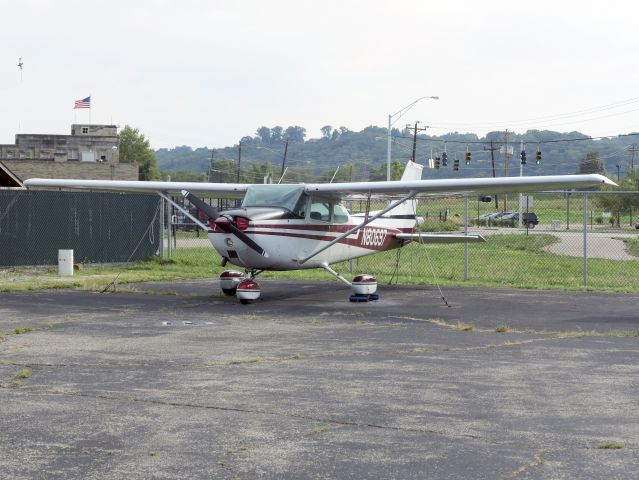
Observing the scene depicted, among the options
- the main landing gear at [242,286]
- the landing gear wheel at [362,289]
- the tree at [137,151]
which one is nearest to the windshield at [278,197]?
the main landing gear at [242,286]

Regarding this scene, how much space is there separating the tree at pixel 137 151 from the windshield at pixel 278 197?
104m

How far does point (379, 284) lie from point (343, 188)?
14.8ft

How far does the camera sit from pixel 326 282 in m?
22.8

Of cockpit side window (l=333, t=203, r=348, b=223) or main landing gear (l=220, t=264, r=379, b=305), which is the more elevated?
cockpit side window (l=333, t=203, r=348, b=223)

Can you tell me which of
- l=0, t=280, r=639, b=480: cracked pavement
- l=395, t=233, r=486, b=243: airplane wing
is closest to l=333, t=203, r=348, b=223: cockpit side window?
l=395, t=233, r=486, b=243: airplane wing

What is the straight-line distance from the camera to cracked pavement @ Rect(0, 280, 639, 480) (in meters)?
6.30

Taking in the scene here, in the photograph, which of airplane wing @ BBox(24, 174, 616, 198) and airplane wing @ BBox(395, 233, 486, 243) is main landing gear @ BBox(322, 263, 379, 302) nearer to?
airplane wing @ BBox(24, 174, 616, 198)

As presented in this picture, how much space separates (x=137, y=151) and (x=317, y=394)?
391 ft

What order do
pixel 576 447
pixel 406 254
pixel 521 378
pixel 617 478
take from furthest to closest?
1. pixel 406 254
2. pixel 521 378
3. pixel 576 447
4. pixel 617 478

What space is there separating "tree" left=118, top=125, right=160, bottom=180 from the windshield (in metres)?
104

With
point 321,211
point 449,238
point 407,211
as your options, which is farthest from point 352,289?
point 407,211

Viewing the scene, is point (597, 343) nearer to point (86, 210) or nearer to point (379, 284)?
point (379, 284)

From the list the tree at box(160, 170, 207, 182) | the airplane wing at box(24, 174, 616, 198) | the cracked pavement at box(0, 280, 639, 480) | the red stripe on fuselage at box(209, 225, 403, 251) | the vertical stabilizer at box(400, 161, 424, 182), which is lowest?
the cracked pavement at box(0, 280, 639, 480)

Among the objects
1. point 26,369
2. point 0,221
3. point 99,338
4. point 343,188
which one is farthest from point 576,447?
point 0,221
